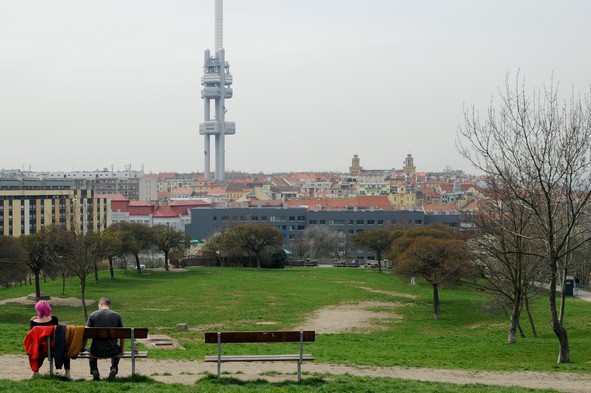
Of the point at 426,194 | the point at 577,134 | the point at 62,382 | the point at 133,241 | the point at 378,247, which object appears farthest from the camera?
the point at 426,194

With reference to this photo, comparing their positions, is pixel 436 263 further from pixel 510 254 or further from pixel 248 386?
pixel 248 386

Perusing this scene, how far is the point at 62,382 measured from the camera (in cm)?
1261

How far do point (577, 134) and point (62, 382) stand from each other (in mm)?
12387

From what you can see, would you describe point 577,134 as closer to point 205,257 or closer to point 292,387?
point 292,387

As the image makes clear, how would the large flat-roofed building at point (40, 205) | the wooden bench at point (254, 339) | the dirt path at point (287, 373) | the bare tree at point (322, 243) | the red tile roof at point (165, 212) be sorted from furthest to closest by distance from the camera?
the red tile roof at point (165, 212) < the large flat-roofed building at point (40, 205) < the bare tree at point (322, 243) < the dirt path at point (287, 373) < the wooden bench at point (254, 339)

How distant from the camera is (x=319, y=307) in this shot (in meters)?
41.1

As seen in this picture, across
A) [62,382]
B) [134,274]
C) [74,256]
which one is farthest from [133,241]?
[62,382]

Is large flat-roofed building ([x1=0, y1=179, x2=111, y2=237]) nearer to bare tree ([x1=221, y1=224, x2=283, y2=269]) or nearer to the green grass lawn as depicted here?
bare tree ([x1=221, y1=224, x2=283, y2=269])

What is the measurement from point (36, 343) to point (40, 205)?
323 ft

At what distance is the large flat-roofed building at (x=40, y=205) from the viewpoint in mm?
102500

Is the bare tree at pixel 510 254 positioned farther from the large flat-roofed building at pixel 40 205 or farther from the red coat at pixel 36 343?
the large flat-roofed building at pixel 40 205

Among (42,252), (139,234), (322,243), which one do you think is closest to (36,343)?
(42,252)

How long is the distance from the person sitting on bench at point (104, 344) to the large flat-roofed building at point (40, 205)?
286ft

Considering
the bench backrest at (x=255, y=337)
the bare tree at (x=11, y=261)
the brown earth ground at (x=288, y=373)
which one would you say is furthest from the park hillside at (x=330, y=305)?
the bench backrest at (x=255, y=337)
